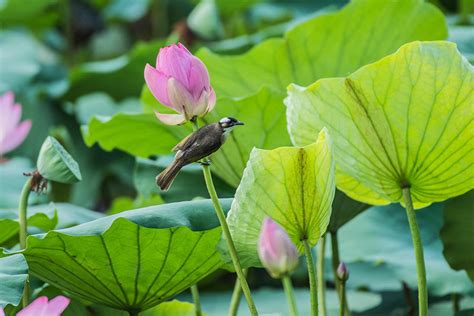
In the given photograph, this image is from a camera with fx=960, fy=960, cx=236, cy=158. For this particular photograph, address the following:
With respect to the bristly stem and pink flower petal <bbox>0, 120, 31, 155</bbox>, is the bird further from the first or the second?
pink flower petal <bbox>0, 120, 31, 155</bbox>

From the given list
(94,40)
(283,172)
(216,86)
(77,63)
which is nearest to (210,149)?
(283,172)

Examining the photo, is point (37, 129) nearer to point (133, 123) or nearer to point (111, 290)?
point (133, 123)

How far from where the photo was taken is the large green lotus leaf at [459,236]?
101 cm

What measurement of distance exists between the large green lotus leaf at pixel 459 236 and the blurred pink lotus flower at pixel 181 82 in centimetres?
42

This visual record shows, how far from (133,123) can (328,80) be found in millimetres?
370

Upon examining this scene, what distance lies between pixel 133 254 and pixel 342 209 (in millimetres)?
249

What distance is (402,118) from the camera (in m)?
0.81

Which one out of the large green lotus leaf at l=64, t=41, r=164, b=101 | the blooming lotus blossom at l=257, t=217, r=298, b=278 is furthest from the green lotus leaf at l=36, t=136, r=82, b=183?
the large green lotus leaf at l=64, t=41, r=164, b=101

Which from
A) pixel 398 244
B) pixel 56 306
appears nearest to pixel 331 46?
pixel 398 244

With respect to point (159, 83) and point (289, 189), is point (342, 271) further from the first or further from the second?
point (159, 83)

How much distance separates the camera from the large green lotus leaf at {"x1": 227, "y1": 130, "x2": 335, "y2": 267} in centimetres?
72

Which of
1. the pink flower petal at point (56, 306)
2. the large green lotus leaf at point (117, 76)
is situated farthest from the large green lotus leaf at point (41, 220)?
the large green lotus leaf at point (117, 76)

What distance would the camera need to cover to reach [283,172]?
2.38 ft

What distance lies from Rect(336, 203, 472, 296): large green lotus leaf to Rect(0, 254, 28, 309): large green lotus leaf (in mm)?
531
